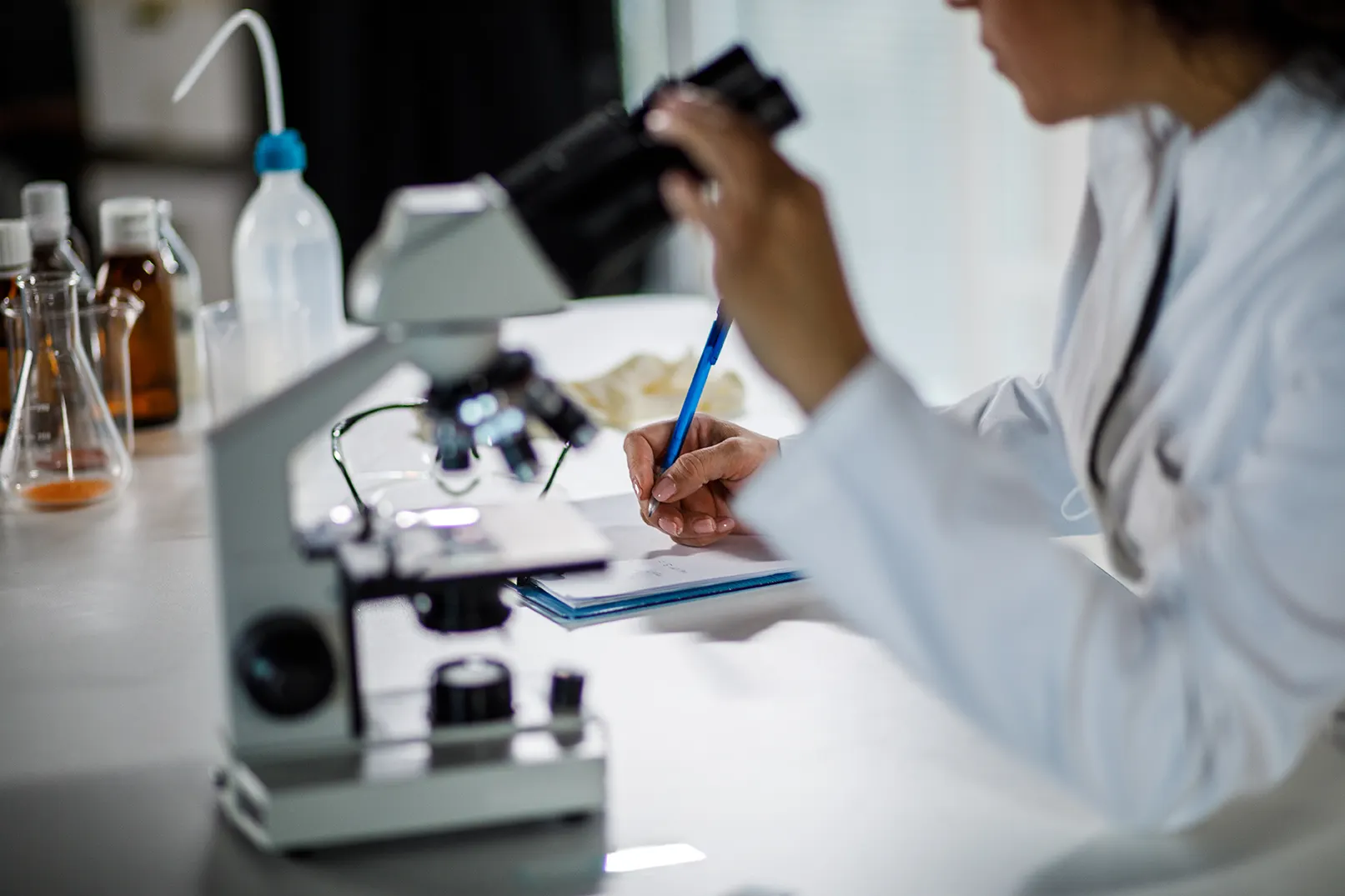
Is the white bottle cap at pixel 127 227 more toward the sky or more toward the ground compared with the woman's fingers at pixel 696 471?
more toward the sky

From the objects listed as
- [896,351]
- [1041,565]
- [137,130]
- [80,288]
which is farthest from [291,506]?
[896,351]

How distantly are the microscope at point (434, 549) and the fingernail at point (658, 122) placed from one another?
1cm

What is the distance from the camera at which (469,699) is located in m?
0.82

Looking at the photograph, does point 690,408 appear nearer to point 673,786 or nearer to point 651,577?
point 651,577

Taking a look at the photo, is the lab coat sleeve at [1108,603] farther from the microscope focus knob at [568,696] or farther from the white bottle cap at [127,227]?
the white bottle cap at [127,227]

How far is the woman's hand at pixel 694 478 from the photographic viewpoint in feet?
4.08

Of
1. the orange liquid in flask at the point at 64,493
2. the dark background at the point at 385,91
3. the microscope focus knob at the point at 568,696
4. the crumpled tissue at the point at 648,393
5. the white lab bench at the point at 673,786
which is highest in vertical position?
the dark background at the point at 385,91

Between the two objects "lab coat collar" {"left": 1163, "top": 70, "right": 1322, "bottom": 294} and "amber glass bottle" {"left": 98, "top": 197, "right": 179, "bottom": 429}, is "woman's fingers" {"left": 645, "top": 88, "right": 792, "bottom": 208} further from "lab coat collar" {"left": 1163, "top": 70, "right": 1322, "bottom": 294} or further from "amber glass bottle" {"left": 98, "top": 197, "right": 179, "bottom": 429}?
"amber glass bottle" {"left": 98, "top": 197, "right": 179, "bottom": 429}

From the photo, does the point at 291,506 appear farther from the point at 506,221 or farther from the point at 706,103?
the point at 706,103

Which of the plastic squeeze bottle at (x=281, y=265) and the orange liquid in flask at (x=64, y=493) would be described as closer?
the orange liquid in flask at (x=64, y=493)

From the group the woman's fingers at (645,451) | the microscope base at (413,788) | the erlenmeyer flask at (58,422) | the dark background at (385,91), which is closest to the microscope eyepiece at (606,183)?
the microscope base at (413,788)

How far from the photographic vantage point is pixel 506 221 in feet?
2.43

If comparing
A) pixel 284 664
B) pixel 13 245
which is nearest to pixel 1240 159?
pixel 284 664

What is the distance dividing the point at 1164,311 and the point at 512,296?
0.44 metres
